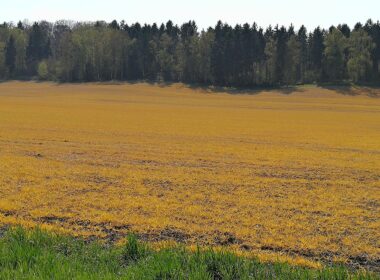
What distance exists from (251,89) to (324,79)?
737 inches

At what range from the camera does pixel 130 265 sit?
23.9 feet

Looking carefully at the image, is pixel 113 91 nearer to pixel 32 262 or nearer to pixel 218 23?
pixel 218 23

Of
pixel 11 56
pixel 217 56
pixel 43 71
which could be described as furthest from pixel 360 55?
pixel 11 56

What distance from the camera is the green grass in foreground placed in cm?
654

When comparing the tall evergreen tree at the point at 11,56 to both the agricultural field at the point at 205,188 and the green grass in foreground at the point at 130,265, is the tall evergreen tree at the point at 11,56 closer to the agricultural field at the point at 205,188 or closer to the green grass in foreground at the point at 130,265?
the agricultural field at the point at 205,188

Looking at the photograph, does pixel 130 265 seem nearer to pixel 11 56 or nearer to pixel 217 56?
pixel 217 56

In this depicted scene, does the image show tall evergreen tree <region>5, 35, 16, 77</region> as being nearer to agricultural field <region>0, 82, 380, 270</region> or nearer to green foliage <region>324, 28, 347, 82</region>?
green foliage <region>324, 28, 347, 82</region>

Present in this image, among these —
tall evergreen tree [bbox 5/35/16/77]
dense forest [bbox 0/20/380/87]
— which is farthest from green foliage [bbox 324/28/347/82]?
tall evergreen tree [bbox 5/35/16/77]

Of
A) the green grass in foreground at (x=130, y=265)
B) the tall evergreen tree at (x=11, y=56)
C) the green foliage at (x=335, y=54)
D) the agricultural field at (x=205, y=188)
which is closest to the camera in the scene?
the green grass in foreground at (x=130, y=265)

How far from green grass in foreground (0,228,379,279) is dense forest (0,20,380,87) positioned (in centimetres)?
9990

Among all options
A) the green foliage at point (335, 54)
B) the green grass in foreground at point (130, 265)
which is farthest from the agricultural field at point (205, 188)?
the green foliage at point (335, 54)

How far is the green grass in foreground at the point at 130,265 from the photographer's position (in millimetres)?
6543

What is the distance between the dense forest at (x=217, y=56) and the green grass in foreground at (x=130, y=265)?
328 feet

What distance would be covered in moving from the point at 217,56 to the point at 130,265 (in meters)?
106
